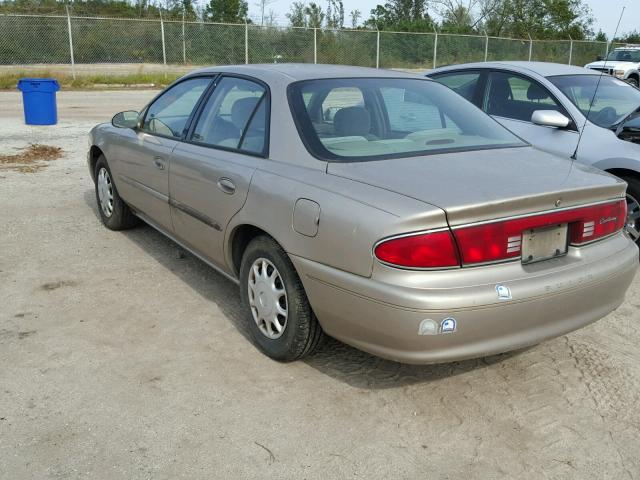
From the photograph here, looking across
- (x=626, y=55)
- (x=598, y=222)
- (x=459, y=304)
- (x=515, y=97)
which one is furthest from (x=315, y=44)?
(x=459, y=304)

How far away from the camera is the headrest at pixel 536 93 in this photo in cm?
608

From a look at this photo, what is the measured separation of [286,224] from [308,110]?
2.48 ft

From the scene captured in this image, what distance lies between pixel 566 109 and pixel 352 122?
116 inches

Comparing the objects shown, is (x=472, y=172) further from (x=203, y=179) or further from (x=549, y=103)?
(x=549, y=103)

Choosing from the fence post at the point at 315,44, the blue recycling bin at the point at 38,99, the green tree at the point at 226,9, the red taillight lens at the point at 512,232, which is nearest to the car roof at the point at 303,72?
the red taillight lens at the point at 512,232

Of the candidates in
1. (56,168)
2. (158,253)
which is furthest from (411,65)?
(158,253)

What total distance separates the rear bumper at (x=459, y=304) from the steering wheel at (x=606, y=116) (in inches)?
118

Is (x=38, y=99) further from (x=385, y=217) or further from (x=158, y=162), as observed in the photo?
(x=385, y=217)

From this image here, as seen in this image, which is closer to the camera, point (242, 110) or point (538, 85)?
point (242, 110)

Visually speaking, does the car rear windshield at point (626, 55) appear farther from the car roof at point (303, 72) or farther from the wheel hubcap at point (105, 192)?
the car roof at point (303, 72)

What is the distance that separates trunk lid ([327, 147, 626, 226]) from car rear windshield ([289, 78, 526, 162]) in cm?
16

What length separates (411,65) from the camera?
1198 inches

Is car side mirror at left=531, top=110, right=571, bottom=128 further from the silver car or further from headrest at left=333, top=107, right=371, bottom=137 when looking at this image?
headrest at left=333, top=107, right=371, bottom=137

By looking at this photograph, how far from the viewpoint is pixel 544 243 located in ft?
10.2
